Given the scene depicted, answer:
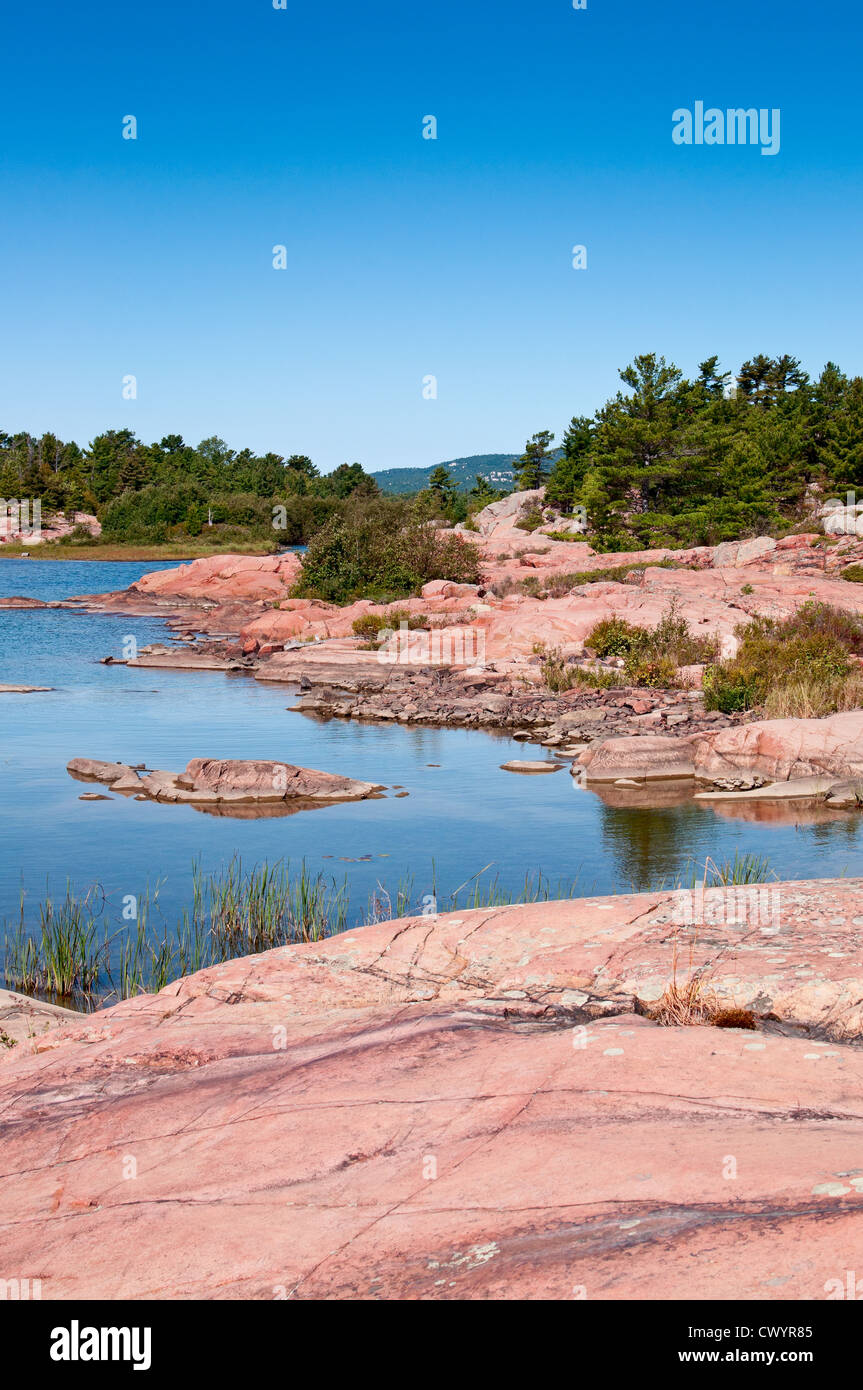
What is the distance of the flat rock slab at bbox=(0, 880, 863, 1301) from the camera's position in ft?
12.4

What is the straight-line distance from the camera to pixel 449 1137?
4.89 meters

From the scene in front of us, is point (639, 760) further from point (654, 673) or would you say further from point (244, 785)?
point (654, 673)

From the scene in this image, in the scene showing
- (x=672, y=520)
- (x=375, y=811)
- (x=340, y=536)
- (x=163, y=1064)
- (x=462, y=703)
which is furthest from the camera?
(x=672, y=520)

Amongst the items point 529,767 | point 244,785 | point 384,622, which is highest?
point 384,622

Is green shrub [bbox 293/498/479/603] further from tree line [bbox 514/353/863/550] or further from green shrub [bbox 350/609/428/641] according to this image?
tree line [bbox 514/353/863/550]

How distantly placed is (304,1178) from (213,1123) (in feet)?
2.81

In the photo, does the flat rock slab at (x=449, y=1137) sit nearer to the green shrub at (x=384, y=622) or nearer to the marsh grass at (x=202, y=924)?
the marsh grass at (x=202, y=924)

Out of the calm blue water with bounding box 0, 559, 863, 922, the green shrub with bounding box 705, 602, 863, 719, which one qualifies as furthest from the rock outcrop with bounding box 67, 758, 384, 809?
the green shrub with bounding box 705, 602, 863, 719

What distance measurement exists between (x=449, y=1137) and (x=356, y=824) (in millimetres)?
12563

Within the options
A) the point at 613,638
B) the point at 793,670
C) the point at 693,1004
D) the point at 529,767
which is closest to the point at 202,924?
the point at 693,1004

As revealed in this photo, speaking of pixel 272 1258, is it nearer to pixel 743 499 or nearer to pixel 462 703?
pixel 462 703

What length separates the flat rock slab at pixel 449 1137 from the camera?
3.77 metres
